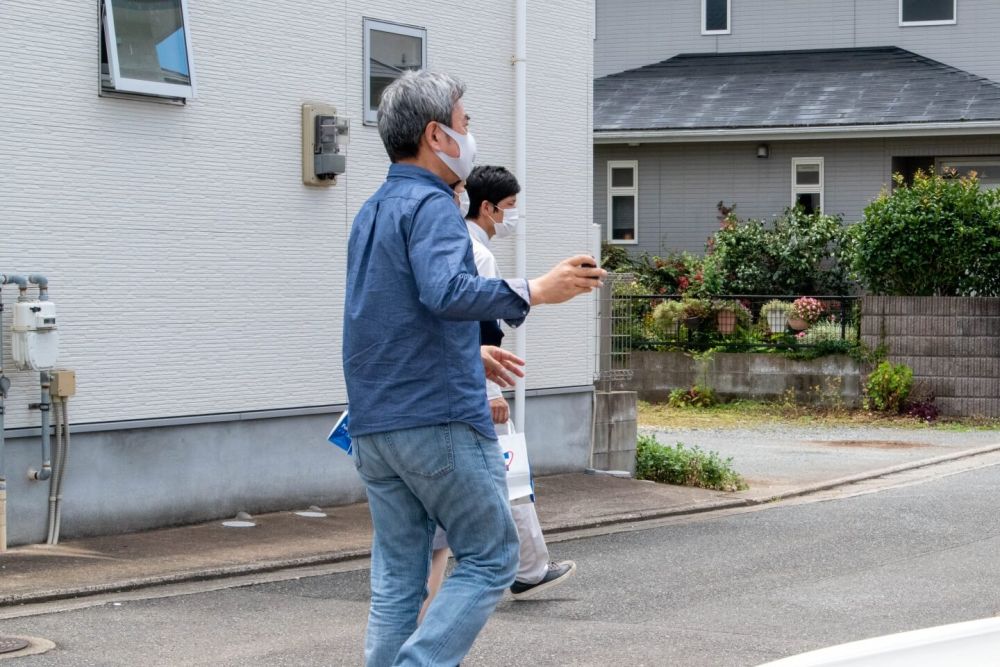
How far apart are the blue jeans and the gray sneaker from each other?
9.47ft

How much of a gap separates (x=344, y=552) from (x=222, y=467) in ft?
4.36

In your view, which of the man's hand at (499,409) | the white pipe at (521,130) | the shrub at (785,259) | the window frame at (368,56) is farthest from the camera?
the shrub at (785,259)

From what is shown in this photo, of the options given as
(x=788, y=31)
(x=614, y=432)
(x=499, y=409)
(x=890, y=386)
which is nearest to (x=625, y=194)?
(x=788, y=31)

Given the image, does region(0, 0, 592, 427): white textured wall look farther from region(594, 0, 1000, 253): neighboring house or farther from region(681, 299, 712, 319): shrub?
region(594, 0, 1000, 253): neighboring house

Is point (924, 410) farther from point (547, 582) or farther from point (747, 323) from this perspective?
point (547, 582)

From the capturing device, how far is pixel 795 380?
18.9 m

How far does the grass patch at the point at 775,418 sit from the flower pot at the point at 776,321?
1183mm

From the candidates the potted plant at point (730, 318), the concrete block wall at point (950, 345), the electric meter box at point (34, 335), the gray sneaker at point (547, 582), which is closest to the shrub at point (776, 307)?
the potted plant at point (730, 318)

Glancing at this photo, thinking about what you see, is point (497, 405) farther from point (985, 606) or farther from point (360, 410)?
point (985, 606)

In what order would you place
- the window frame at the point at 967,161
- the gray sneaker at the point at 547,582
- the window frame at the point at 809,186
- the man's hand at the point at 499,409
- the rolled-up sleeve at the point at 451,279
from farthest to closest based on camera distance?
1. the window frame at the point at 809,186
2. the window frame at the point at 967,161
3. the gray sneaker at the point at 547,582
4. the man's hand at the point at 499,409
5. the rolled-up sleeve at the point at 451,279

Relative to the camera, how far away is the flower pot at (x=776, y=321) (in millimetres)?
19812

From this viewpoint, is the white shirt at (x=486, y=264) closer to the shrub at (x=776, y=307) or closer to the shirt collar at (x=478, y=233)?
the shirt collar at (x=478, y=233)

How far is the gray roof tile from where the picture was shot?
2400 centimetres

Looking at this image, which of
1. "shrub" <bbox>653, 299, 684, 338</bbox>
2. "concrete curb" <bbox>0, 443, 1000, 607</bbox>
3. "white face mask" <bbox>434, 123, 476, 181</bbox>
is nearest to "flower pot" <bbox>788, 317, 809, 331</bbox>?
"shrub" <bbox>653, 299, 684, 338</bbox>
